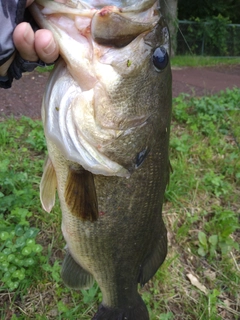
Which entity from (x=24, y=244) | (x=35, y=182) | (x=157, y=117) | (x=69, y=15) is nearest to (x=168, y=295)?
(x=24, y=244)

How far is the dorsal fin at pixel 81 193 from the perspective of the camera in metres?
1.42

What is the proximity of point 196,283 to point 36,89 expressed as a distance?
457cm

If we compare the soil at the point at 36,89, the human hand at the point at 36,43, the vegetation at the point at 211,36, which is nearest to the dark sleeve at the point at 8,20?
the human hand at the point at 36,43

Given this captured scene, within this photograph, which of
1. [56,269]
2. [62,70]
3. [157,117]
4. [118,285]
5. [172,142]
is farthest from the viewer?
[172,142]

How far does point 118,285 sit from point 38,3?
1.34 m

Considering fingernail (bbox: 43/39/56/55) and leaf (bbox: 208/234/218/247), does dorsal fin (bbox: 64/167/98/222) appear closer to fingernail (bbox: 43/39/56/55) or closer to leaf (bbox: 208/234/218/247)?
fingernail (bbox: 43/39/56/55)

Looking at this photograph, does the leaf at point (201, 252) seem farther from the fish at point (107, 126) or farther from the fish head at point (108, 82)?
the fish head at point (108, 82)

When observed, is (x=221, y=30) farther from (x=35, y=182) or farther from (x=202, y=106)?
(x=35, y=182)

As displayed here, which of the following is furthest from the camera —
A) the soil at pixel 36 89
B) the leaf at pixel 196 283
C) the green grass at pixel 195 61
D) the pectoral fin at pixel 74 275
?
the green grass at pixel 195 61

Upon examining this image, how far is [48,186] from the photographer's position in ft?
5.03

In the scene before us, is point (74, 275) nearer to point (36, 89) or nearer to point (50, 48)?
point (50, 48)

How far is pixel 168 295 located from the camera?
2.58 m

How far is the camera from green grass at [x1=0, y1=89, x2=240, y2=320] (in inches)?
90.2

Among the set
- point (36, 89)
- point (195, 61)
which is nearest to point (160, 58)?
point (36, 89)
